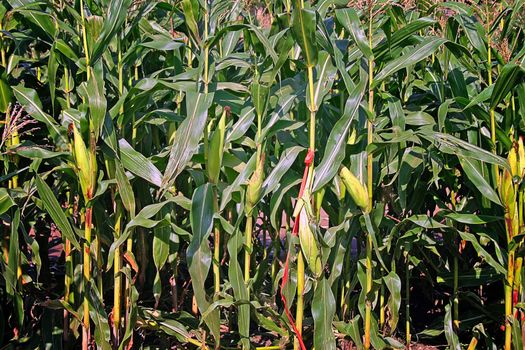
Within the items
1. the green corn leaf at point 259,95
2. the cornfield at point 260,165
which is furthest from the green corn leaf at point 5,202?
the green corn leaf at point 259,95

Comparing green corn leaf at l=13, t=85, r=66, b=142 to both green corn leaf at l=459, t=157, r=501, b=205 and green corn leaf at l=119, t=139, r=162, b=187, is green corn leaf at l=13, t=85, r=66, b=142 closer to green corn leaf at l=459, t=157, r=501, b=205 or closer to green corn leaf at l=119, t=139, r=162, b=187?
green corn leaf at l=119, t=139, r=162, b=187

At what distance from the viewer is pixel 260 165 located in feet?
9.68

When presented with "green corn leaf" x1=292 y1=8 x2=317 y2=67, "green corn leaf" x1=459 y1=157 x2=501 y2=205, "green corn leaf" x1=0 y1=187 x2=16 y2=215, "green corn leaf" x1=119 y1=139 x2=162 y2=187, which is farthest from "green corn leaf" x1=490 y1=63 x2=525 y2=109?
"green corn leaf" x1=0 y1=187 x2=16 y2=215

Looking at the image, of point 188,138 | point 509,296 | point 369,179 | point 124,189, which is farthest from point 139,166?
point 509,296

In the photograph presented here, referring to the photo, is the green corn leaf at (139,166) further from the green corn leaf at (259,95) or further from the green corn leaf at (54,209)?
the green corn leaf at (259,95)

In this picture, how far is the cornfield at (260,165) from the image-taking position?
9.83 feet

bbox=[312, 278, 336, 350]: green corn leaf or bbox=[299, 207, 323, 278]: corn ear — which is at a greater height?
bbox=[299, 207, 323, 278]: corn ear

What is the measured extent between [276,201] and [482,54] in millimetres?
1303

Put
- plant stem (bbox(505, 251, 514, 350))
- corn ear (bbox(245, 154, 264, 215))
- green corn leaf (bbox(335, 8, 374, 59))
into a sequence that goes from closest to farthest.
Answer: corn ear (bbox(245, 154, 264, 215)) → green corn leaf (bbox(335, 8, 374, 59)) → plant stem (bbox(505, 251, 514, 350))

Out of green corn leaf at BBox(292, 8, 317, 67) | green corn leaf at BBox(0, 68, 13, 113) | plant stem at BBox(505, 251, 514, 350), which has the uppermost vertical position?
green corn leaf at BBox(292, 8, 317, 67)

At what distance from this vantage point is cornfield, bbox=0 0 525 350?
2996 mm

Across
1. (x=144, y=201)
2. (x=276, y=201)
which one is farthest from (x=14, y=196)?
(x=276, y=201)

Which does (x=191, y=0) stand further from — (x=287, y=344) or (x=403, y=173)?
(x=287, y=344)

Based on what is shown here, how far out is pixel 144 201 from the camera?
11.5ft
